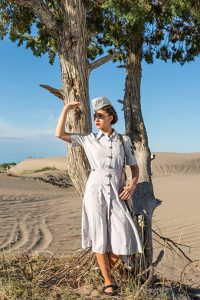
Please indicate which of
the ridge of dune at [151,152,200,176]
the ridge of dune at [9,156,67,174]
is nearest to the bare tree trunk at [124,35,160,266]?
the ridge of dune at [151,152,200,176]

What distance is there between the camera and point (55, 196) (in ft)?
63.1

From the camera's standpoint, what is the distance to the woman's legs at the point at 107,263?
4.98 m

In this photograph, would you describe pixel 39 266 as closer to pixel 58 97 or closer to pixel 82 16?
pixel 58 97

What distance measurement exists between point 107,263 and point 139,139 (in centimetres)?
218

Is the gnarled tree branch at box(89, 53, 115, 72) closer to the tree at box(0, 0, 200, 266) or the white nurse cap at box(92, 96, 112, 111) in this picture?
the tree at box(0, 0, 200, 266)

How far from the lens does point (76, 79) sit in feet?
19.3

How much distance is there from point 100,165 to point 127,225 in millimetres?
646

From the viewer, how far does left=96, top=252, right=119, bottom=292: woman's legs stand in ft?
16.3

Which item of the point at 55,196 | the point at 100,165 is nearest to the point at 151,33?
the point at 100,165

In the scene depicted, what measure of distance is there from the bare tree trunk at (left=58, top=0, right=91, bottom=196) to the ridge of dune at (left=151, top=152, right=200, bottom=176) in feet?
81.4

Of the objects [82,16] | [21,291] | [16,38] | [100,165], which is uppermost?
[16,38]

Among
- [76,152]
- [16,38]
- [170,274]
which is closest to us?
[76,152]

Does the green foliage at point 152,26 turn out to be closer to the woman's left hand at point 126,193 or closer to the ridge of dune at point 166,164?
the woman's left hand at point 126,193

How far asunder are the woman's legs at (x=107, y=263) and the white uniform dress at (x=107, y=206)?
7cm
